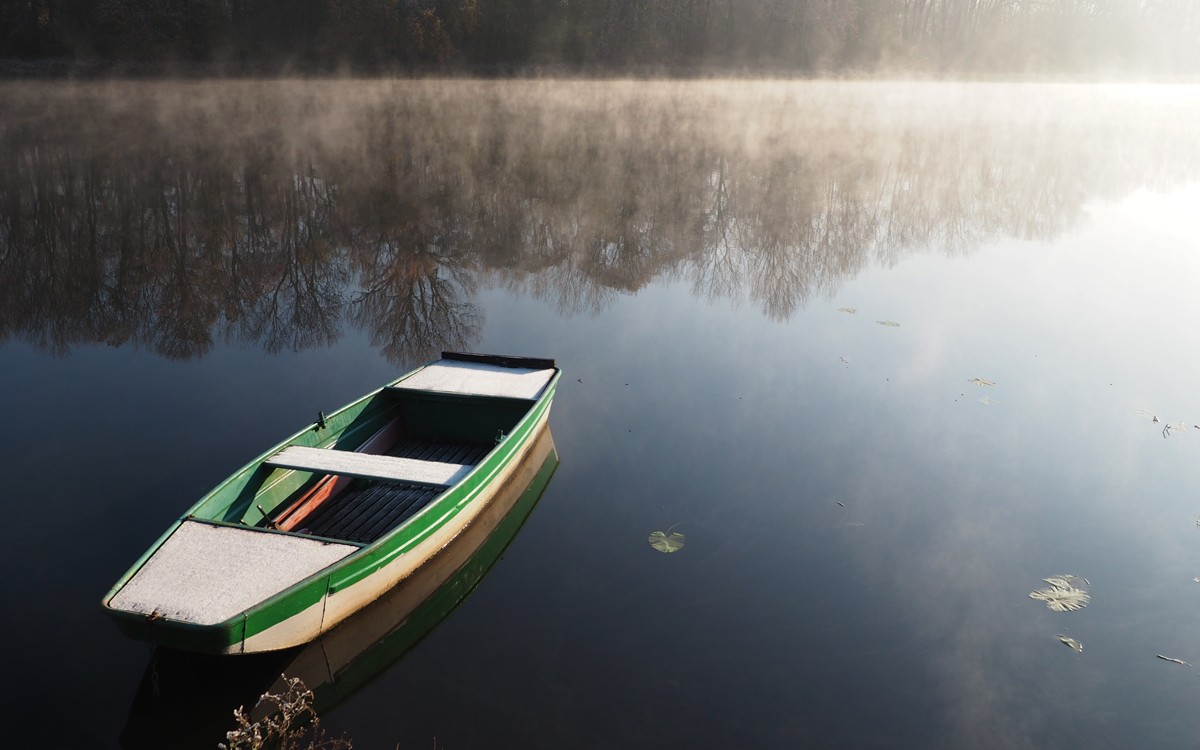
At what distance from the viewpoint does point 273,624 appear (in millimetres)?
5820

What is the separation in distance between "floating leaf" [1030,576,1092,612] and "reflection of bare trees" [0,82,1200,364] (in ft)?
28.5

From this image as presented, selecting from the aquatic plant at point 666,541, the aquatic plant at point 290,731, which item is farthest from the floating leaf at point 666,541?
the aquatic plant at point 290,731

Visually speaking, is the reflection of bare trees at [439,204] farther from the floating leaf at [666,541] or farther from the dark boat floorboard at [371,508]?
the floating leaf at [666,541]

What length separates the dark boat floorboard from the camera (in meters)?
7.82

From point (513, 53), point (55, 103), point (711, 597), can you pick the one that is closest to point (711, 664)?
point (711, 597)

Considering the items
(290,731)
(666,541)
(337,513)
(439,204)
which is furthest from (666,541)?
(439,204)

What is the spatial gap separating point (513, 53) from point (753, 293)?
41341 mm

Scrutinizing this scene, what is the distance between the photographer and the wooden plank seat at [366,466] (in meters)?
7.67

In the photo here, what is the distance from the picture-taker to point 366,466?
786 centimetres

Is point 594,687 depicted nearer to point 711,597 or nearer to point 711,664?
point 711,664

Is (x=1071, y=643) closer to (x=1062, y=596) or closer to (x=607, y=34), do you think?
(x=1062, y=596)

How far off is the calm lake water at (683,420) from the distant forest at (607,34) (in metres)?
23.3

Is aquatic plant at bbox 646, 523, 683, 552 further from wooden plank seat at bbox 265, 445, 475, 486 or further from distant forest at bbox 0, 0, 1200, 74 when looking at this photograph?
distant forest at bbox 0, 0, 1200, 74

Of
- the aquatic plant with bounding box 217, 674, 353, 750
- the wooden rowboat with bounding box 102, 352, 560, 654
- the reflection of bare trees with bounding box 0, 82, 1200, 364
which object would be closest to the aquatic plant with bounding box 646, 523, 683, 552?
the wooden rowboat with bounding box 102, 352, 560, 654
